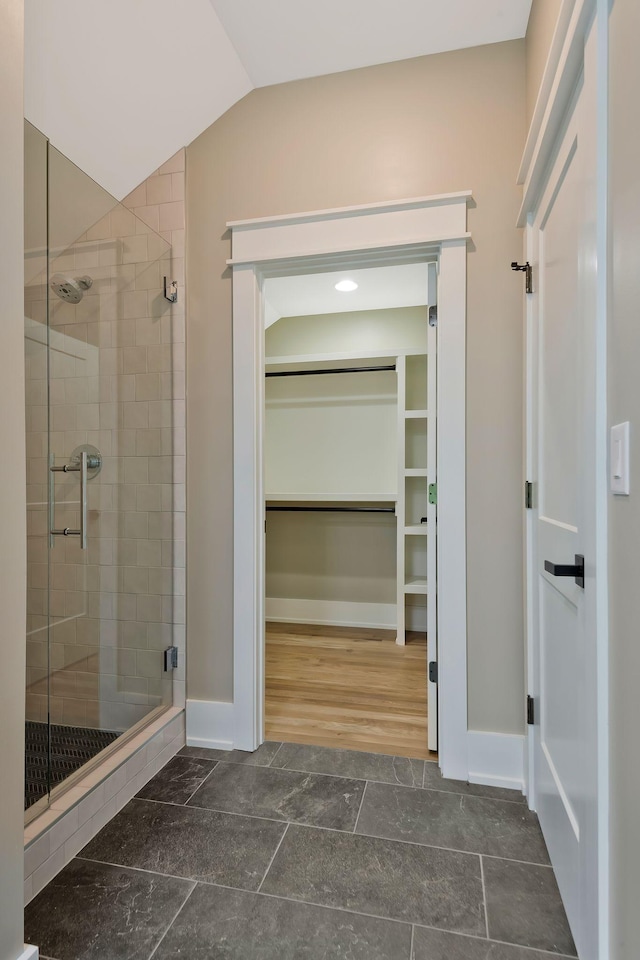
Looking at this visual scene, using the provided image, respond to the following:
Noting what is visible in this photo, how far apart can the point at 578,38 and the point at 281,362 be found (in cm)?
284

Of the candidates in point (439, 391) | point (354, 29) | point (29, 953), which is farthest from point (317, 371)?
point (29, 953)

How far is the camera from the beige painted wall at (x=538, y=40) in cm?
147

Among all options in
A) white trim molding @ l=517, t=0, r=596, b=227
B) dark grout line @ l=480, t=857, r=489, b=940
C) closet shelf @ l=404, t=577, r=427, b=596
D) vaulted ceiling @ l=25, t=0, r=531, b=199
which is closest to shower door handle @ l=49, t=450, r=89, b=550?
vaulted ceiling @ l=25, t=0, r=531, b=199

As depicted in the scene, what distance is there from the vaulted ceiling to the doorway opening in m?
1.27

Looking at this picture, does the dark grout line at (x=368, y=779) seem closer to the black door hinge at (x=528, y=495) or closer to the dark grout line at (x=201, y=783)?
the dark grout line at (x=201, y=783)

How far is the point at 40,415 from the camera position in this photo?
5.30 feet

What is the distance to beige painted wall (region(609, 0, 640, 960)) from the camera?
2.68 feet

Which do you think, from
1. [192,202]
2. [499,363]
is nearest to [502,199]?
[499,363]

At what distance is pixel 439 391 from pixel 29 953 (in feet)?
6.37

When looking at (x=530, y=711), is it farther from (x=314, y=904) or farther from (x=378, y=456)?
(x=378, y=456)

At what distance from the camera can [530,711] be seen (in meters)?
1.76

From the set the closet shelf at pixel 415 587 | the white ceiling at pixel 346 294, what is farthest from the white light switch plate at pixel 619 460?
the closet shelf at pixel 415 587

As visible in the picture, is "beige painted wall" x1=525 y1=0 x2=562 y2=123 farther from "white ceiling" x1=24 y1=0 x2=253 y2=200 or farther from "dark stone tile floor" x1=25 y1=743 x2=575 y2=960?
"dark stone tile floor" x1=25 y1=743 x2=575 y2=960

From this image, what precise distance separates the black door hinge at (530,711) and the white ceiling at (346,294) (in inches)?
93.1
